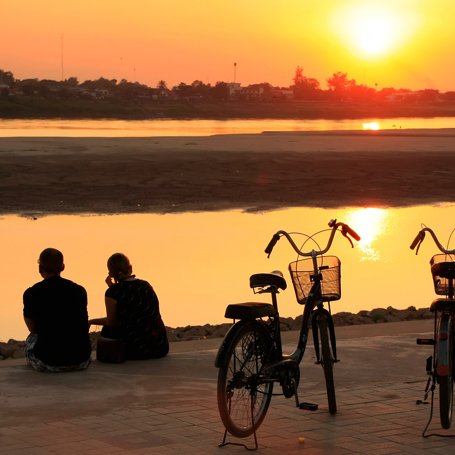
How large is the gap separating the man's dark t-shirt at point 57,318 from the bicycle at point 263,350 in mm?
1944

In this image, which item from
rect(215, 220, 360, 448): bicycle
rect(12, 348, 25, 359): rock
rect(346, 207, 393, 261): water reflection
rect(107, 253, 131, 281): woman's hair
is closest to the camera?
rect(215, 220, 360, 448): bicycle

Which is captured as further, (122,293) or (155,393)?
(122,293)

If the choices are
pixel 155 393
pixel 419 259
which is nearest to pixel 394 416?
pixel 155 393

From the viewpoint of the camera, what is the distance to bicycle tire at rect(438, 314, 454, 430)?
5727 mm

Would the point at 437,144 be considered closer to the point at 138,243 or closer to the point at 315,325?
the point at 138,243

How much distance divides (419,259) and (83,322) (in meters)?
8.49

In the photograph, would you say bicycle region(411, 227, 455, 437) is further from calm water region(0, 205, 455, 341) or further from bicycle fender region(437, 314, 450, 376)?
calm water region(0, 205, 455, 341)

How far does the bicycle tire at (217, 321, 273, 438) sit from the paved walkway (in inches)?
5.8

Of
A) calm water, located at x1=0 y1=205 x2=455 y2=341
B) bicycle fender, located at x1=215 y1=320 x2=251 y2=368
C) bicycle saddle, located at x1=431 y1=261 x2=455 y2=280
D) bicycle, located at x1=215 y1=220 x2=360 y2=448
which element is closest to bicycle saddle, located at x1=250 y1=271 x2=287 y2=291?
bicycle, located at x1=215 y1=220 x2=360 y2=448

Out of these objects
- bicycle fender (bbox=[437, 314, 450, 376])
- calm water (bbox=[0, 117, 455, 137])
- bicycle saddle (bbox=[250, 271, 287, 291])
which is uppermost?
calm water (bbox=[0, 117, 455, 137])

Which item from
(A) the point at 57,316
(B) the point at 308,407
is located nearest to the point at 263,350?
(B) the point at 308,407

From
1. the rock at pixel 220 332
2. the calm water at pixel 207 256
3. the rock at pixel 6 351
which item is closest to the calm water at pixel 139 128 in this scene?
the calm water at pixel 207 256

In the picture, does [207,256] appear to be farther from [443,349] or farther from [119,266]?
[443,349]

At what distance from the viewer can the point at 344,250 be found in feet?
51.5
